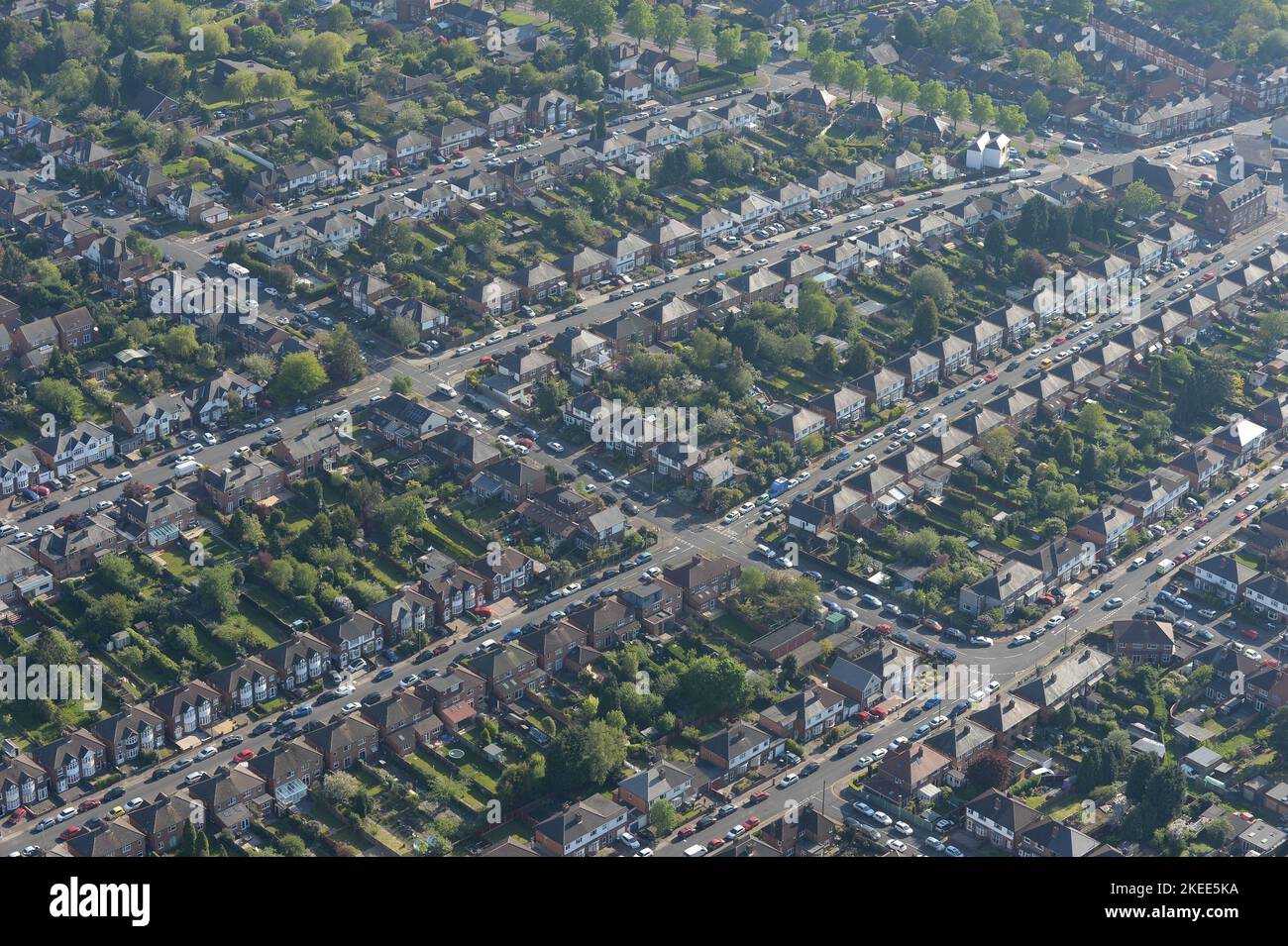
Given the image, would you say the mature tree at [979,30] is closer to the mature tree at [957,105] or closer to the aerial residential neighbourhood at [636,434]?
the aerial residential neighbourhood at [636,434]

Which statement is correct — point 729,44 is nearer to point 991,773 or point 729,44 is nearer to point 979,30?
point 979,30

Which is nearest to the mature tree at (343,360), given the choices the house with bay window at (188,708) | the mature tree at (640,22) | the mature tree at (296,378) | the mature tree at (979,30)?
the mature tree at (296,378)

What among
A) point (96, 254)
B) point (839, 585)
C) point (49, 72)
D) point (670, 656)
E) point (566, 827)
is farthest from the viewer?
point (49, 72)

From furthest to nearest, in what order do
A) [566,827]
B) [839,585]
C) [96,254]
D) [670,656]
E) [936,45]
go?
Answer: [936,45], [96,254], [839,585], [670,656], [566,827]

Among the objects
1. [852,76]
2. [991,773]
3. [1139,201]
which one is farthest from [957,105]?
[991,773]

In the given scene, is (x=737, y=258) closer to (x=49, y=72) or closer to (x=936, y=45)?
(x=936, y=45)

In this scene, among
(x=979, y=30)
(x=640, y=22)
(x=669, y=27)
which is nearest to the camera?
(x=640, y=22)

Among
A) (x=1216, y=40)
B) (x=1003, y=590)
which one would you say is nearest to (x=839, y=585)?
(x=1003, y=590)

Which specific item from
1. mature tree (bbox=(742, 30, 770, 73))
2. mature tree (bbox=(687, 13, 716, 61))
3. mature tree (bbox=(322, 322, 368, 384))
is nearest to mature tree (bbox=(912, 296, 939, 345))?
mature tree (bbox=(322, 322, 368, 384))
